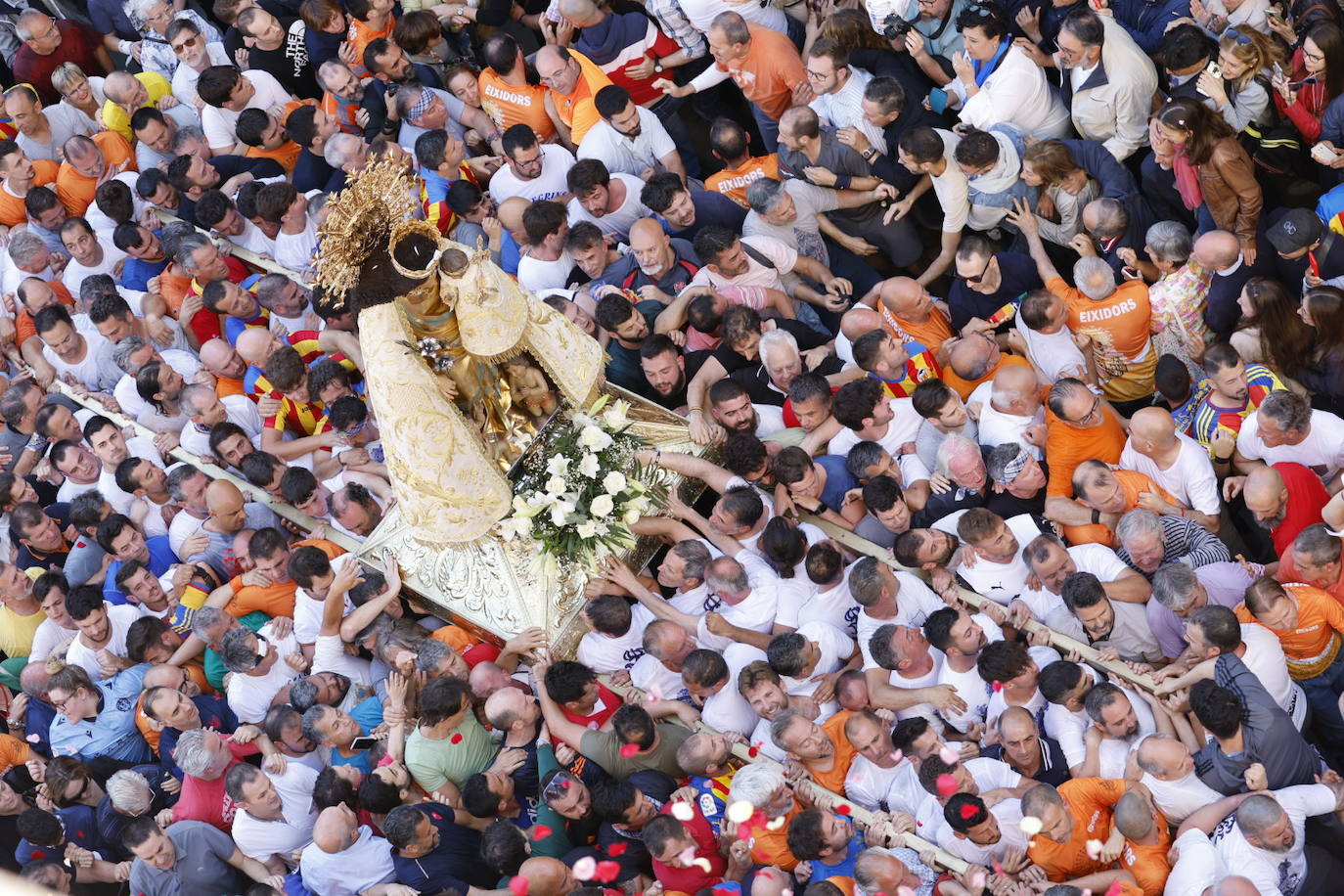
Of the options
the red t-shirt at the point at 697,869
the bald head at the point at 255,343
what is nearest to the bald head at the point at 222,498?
Answer: the bald head at the point at 255,343

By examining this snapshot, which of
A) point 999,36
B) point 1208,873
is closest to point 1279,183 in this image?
point 999,36

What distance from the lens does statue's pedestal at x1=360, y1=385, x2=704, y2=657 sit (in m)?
8.53

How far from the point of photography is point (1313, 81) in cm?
804

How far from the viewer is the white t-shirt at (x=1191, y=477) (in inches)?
Answer: 305

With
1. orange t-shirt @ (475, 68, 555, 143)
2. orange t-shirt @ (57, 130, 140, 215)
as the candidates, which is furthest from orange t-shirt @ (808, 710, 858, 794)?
orange t-shirt @ (57, 130, 140, 215)

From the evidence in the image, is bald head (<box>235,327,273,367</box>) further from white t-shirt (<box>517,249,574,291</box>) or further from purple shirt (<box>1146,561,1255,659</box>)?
purple shirt (<box>1146,561,1255,659</box>)

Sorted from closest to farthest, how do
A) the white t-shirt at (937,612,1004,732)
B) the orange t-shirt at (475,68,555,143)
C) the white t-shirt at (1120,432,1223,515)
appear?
1. the white t-shirt at (937,612,1004,732)
2. the white t-shirt at (1120,432,1223,515)
3. the orange t-shirt at (475,68,555,143)

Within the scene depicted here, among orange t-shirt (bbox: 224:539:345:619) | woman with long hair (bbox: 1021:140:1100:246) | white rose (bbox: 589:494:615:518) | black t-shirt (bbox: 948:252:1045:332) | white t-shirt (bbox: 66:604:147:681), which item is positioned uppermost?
woman with long hair (bbox: 1021:140:1100:246)

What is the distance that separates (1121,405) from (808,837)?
125 inches

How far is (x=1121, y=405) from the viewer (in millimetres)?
8758

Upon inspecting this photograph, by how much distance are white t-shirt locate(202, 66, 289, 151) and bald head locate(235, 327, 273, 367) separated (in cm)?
201

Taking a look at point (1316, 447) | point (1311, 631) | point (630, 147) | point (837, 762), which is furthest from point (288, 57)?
point (1311, 631)

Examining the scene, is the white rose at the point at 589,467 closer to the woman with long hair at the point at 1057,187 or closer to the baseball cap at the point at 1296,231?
the woman with long hair at the point at 1057,187

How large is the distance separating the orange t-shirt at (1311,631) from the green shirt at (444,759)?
12.1 ft
